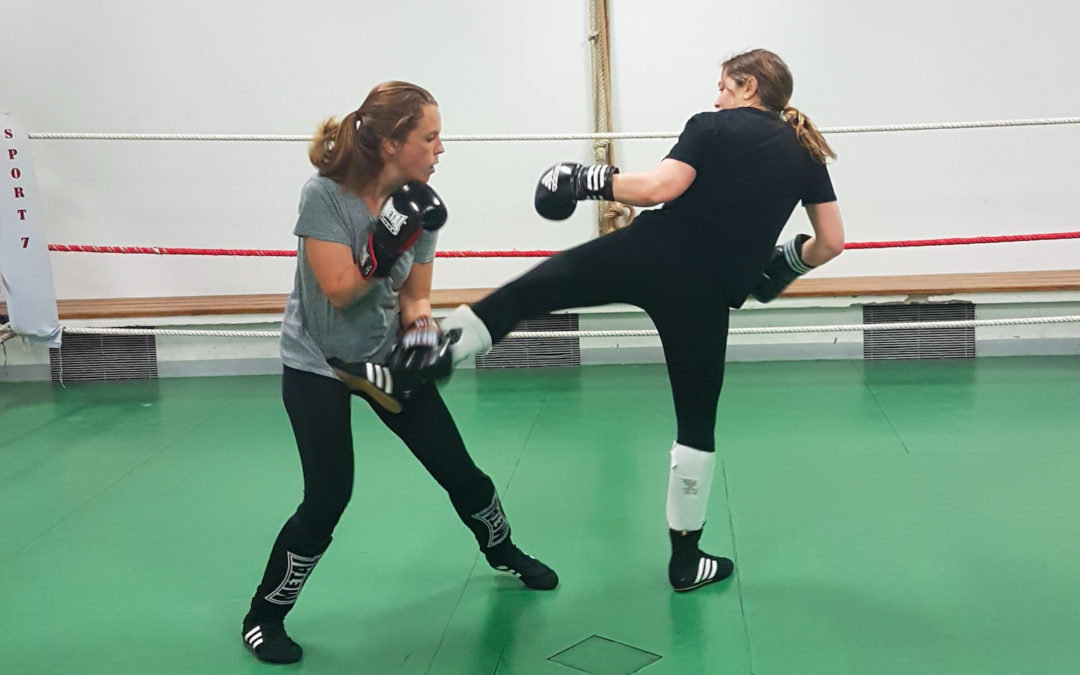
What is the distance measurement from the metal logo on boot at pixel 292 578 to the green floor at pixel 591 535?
0.14m

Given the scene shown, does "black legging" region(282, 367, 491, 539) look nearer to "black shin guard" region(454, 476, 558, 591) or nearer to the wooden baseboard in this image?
"black shin guard" region(454, 476, 558, 591)

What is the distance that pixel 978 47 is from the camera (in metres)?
4.46

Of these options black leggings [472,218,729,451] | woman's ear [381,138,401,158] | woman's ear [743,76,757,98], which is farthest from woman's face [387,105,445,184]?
woman's ear [743,76,757,98]

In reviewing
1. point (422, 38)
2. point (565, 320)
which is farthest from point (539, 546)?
point (422, 38)

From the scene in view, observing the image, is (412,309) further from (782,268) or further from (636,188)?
(782,268)

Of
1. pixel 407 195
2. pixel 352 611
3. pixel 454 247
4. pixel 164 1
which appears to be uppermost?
pixel 164 1

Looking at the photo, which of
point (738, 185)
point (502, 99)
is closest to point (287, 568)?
point (738, 185)

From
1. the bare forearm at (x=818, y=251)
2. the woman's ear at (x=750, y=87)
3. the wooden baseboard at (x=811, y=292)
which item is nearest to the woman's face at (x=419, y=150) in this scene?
the woman's ear at (x=750, y=87)

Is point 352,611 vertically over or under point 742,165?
under

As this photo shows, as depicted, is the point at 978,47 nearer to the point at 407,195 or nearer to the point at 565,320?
the point at 565,320

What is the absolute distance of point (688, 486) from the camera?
230 centimetres

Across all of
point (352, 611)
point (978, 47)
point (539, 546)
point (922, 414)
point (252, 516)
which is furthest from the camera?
point (978, 47)

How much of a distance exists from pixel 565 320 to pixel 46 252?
2.07 m

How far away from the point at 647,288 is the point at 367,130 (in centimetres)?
63
